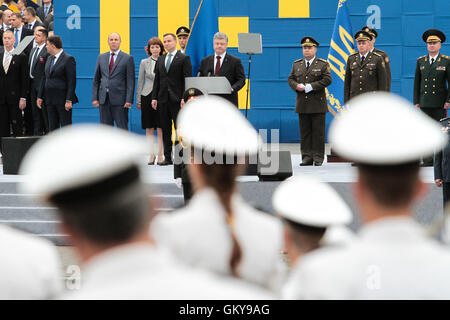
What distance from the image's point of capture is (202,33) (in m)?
8.98

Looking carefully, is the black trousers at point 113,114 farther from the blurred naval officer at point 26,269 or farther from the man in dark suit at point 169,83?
the blurred naval officer at point 26,269

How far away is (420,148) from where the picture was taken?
1.38m

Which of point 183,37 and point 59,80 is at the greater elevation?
point 183,37

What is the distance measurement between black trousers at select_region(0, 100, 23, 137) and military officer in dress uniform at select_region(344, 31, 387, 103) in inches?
164

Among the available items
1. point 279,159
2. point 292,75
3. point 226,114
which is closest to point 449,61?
point 292,75

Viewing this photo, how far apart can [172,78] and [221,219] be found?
7.09 m

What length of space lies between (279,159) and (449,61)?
273cm

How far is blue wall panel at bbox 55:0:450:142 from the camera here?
11828 mm

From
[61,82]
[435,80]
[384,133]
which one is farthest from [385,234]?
[61,82]

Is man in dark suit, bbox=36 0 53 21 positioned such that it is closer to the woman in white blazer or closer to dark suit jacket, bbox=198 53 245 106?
the woman in white blazer

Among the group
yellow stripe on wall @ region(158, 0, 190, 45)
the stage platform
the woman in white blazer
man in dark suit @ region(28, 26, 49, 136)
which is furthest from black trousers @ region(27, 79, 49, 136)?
yellow stripe on wall @ region(158, 0, 190, 45)

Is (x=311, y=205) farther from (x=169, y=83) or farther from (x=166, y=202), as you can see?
(x=169, y=83)

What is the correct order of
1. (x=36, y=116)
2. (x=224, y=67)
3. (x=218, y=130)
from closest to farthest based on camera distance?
(x=218, y=130) → (x=224, y=67) → (x=36, y=116)

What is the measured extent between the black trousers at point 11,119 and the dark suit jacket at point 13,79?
74mm
